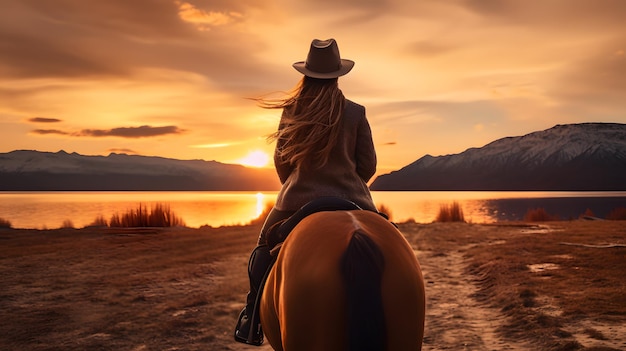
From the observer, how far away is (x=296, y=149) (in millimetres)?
3240

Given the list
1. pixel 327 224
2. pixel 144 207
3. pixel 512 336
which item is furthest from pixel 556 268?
pixel 144 207

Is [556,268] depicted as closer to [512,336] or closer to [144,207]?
[512,336]

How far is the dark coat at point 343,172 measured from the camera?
3275 millimetres

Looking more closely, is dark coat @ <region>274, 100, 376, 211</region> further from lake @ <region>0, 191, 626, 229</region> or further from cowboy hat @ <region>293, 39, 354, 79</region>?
lake @ <region>0, 191, 626, 229</region>

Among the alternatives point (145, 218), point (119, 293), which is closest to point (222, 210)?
point (145, 218)

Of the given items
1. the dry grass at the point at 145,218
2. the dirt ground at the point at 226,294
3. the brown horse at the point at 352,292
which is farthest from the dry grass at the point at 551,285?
→ the dry grass at the point at 145,218

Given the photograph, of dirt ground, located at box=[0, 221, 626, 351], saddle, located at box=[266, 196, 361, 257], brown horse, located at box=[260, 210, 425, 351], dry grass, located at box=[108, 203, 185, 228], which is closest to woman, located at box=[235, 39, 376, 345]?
saddle, located at box=[266, 196, 361, 257]

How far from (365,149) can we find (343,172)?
0.99ft

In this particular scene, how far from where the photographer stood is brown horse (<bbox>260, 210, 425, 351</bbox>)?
2.07m

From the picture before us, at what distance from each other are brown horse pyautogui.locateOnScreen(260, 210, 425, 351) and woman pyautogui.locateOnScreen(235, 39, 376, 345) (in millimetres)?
913

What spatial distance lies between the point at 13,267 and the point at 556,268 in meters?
11.5

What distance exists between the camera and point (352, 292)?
2076 millimetres

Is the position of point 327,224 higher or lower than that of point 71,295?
higher

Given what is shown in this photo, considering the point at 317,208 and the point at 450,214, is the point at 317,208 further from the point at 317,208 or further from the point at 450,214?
the point at 450,214
